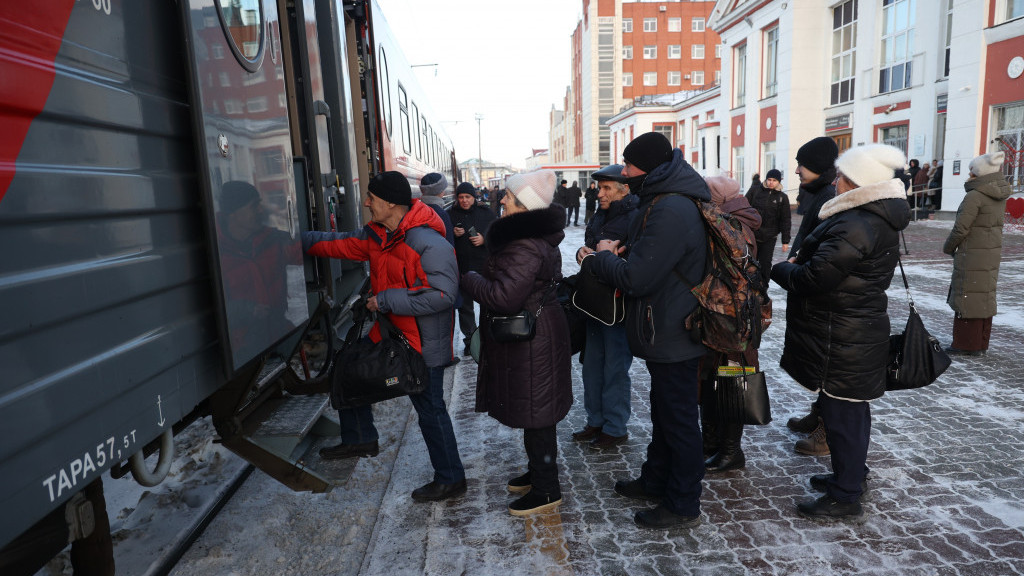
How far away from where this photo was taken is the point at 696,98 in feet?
134

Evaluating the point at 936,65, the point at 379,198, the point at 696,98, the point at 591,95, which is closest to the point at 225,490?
the point at 379,198

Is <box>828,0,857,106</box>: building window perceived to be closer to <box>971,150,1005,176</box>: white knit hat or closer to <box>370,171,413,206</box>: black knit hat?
<box>971,150,1005,176</box>: white knit hat

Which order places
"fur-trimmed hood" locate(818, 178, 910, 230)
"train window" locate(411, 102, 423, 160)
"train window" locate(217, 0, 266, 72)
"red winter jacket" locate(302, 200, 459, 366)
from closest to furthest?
"train window" locate(217, 0, 266, 72)
"fur-trimmed hood" locate(818, 178, 910, 230)
"red winter jacket" locate(302, 200, 459, 366)
"train window" locate(411, 102, 423, 160)

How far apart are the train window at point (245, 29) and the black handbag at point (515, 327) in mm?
1529

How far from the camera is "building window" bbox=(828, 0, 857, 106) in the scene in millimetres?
23922

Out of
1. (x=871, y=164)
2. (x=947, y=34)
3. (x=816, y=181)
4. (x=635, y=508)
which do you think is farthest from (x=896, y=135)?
(x=635, y=508)

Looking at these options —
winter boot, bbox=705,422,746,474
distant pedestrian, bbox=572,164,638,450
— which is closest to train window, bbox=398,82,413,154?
distant pedestrian, bbox=572,164,638,450

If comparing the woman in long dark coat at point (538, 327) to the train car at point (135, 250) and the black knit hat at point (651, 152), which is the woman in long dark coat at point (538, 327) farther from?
the train car at point (135, 250)

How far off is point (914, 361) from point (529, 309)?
188cm

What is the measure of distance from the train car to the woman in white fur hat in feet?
7.94

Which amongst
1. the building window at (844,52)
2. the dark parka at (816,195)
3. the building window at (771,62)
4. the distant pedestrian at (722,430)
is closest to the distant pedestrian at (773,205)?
the dark parka at (816,195)

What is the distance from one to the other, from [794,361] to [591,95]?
71.1 m

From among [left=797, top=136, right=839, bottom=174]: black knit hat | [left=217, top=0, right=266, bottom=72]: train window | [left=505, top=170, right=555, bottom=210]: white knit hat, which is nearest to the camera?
[left=217, top=0, right=266, bottom=72]: train window

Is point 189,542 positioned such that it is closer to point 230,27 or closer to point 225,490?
point 225,490
